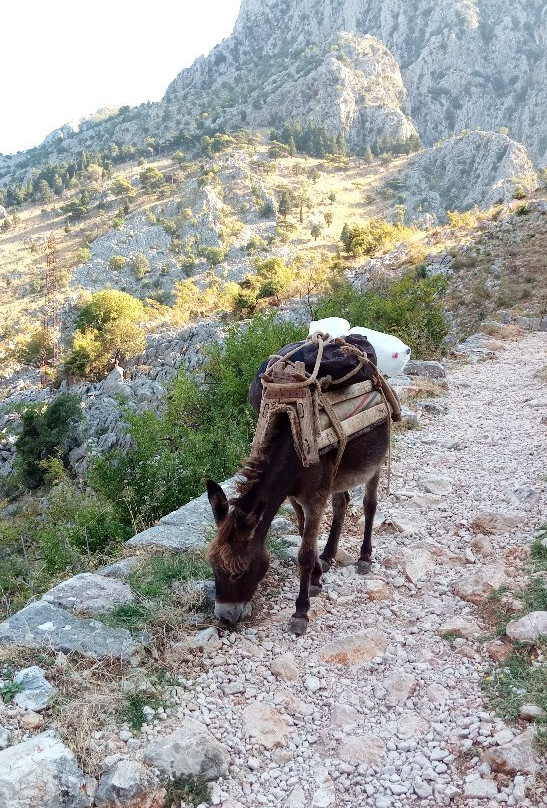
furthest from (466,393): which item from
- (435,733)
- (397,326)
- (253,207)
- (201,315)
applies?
(253,207)

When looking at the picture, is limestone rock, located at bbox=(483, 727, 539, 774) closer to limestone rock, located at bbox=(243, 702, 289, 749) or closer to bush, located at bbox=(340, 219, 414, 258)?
limestone rock, located at bbox=(243, 702, 289, 749)

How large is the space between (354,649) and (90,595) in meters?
1.91

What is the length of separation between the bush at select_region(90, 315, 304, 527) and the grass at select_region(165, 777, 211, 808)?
3798 mm

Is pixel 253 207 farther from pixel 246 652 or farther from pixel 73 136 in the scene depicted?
pixel 73 136

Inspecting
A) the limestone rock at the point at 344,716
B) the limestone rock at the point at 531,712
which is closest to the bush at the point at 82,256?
the limestone rock at the point at 344,716

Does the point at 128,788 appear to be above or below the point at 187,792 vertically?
above

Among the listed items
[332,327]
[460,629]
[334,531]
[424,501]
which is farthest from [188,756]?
[424,501]

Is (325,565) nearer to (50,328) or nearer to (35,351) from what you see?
(35,351)

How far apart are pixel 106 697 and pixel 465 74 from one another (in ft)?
439

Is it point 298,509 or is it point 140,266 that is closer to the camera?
point 298,509

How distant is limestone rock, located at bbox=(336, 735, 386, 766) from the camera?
9.23 feet

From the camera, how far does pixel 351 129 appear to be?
102 meters

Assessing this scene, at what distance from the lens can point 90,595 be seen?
12.6ft

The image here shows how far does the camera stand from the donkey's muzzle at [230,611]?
3.54 m
